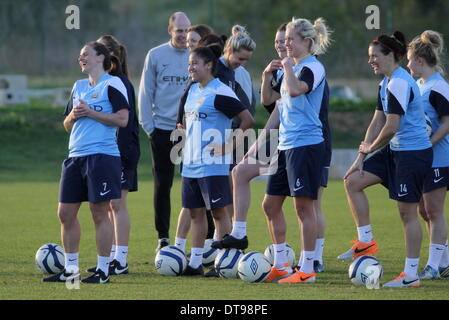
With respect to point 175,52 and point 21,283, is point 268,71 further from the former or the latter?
point 21,283

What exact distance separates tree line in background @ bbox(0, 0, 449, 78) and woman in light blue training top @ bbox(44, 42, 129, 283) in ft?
63.1

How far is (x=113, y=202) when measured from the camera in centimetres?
872

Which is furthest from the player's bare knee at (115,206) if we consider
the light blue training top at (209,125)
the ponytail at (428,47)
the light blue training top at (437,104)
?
the ponytail at (428,47)

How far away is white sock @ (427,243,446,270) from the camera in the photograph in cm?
831

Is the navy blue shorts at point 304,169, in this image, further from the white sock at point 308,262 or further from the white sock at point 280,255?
the white sock at point 280,255

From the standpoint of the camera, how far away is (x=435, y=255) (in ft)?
27.3

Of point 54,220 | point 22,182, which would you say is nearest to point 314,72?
point 54,220

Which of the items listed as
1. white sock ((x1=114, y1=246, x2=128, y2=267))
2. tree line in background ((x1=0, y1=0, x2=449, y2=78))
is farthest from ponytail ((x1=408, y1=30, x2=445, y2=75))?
tree line in background ((x1=0, y1=0, x2=449, y2=78))

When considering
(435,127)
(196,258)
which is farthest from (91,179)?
(435,127)

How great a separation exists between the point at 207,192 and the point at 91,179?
1.16 m

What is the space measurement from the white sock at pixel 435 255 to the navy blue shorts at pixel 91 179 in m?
3.03

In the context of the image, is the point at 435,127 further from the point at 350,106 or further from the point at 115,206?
the point at 350,106
